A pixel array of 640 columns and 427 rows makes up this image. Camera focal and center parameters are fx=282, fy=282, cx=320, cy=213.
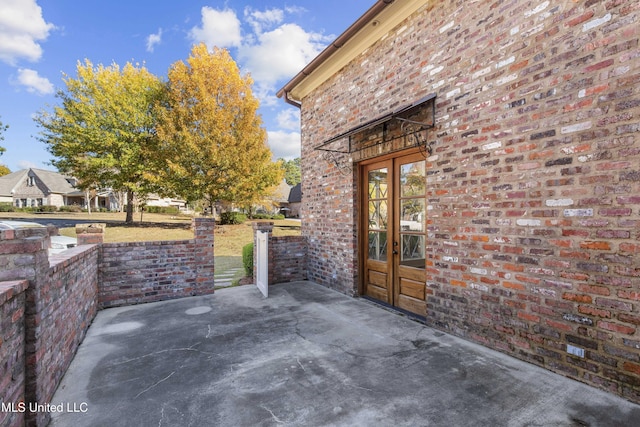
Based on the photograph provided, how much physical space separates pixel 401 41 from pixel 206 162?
11670 millimetres

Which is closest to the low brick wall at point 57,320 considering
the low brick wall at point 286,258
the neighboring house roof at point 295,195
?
the low brick wall at point 286,258

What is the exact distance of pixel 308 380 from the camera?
2258mm

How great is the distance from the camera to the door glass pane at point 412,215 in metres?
3.73

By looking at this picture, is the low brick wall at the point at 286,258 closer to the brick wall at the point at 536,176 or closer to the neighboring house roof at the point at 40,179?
Result: the brick wall at the point at 536,176

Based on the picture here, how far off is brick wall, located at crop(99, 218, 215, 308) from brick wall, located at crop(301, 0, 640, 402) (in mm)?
3664

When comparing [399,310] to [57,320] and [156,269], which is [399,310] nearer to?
[57,320]

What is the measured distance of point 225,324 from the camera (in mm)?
3547

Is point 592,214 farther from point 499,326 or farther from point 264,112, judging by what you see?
point 264,112

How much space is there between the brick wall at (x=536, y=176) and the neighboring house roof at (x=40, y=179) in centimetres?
4569

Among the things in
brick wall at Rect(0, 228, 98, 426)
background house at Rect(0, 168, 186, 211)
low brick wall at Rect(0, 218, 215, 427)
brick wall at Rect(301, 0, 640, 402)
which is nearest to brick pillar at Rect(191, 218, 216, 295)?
low brick wall at Rect(0, 218, 215, 427)

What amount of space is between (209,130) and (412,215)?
1212cm

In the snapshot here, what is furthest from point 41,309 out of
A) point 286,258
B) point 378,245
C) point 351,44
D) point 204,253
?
point 351,44

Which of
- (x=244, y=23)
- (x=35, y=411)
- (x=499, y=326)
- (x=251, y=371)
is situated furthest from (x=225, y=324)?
(x=244, y=23)

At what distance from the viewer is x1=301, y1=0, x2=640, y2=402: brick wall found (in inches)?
79.5
